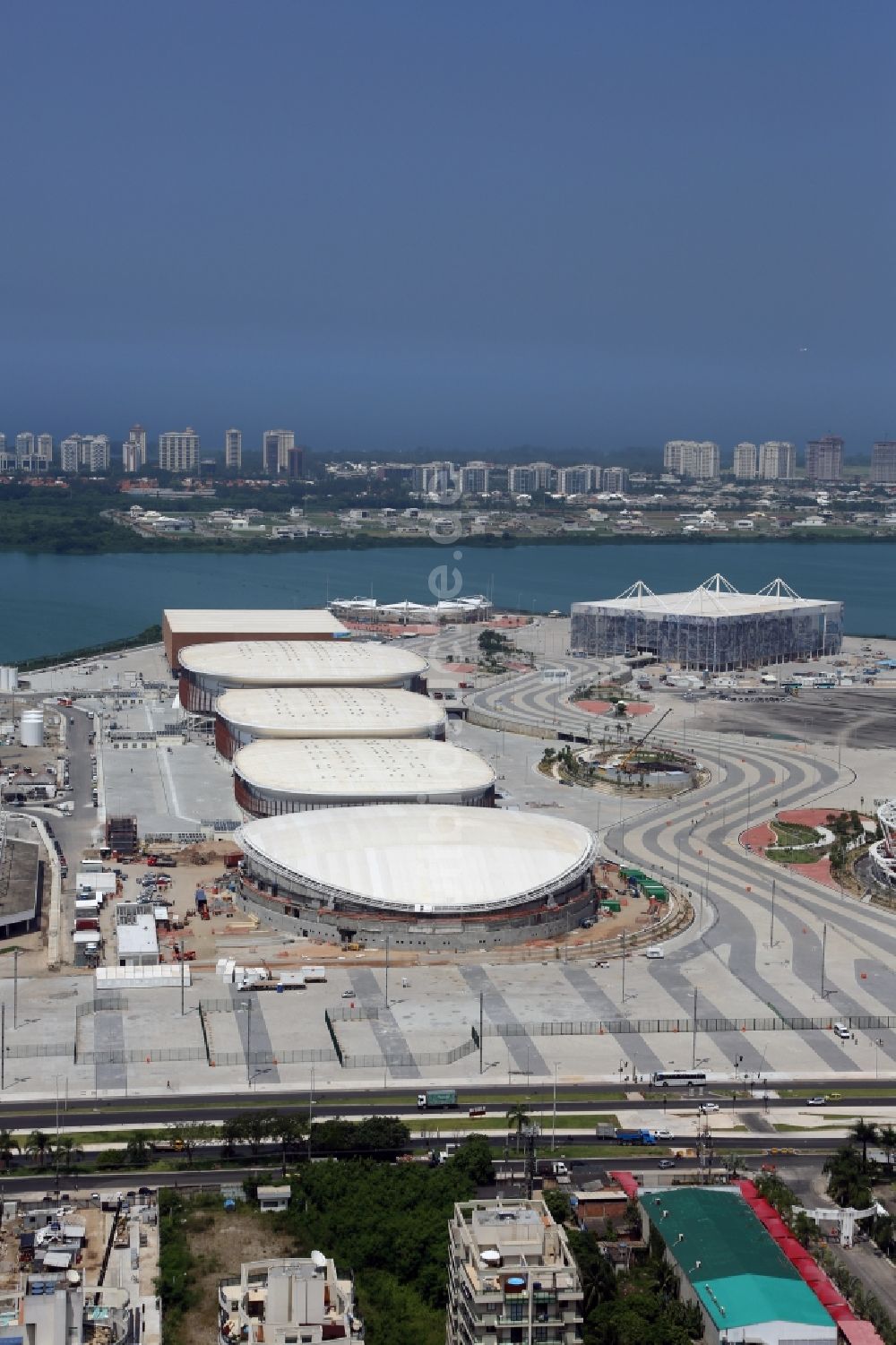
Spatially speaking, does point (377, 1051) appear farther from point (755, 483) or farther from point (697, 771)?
point (755, 483)

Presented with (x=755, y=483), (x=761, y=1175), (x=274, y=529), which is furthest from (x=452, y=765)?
(x=755, y=483)

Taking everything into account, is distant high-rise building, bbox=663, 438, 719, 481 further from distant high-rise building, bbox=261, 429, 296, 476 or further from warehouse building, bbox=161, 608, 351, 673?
warehouse building, bbox=161, 608, 351, 673

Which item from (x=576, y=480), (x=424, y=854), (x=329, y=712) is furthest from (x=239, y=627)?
(x=576, y=480)

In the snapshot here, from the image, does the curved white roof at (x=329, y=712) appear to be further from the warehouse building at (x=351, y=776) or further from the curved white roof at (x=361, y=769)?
the warehouse building at (x=351, y=776)

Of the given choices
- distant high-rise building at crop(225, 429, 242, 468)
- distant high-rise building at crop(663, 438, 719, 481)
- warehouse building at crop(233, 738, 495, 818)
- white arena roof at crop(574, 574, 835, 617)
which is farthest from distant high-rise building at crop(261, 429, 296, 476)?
warehouse building at crop(233, 738, 495, 818)

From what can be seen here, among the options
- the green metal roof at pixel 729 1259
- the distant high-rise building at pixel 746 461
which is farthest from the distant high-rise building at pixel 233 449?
the green metal roof at pixel 729 1259
